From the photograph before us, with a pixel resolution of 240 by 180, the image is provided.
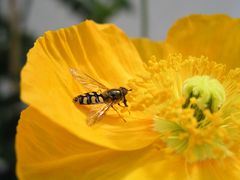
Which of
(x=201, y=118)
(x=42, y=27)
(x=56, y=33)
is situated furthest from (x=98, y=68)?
(x=42, y=27)

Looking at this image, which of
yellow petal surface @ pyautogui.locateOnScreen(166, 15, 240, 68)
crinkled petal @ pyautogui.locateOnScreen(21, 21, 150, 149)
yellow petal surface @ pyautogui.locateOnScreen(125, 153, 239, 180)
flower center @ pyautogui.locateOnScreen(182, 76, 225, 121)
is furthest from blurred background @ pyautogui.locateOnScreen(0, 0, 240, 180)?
yellow petal surface @ pyautogui.locateOnScreen(125, 153, 239, 180)

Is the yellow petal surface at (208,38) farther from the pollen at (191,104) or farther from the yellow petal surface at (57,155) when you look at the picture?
the yellow petal surface at (57,155)

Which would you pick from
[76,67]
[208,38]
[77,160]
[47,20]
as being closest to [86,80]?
[76,67]

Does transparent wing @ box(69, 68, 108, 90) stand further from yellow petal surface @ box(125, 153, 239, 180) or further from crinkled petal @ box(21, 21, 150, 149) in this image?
yellow petal surface @ box(125, 153, 239, 180)

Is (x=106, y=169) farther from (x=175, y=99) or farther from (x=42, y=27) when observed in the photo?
(x=42, y=27)

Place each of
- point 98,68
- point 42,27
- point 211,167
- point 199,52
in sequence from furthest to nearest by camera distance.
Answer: point 42,27 → point 199,52 → point 98,68 → point 211,167

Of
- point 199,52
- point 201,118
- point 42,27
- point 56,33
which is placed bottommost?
point 201,118
